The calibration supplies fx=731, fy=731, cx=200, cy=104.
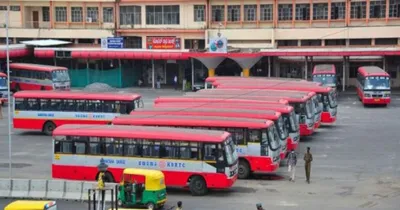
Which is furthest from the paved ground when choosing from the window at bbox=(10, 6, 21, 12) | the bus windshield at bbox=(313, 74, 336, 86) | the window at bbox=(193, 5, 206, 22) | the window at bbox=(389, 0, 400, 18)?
the window at bbox=(10, 6, 21, 12)

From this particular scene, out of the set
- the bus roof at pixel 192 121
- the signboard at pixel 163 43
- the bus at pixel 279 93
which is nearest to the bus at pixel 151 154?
the bus roof at pixel 192 121

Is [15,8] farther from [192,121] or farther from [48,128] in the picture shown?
[192,121]

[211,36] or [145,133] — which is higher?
[211,36]

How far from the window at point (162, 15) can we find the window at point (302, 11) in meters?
10.5

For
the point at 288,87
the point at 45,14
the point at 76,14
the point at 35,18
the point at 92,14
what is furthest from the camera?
the point at 35,18

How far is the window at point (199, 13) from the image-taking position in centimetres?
6366

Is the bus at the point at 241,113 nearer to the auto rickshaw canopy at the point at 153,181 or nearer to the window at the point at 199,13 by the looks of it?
the auto rickshaw canopy at the point at 153,181

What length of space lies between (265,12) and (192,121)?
35.6 metres

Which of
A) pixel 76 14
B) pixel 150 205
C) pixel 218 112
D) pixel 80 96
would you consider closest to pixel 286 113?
pixel 218 112

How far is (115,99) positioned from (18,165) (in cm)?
818

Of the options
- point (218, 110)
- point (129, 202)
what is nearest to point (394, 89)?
point (218, 110)

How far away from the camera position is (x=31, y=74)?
55.4 meters

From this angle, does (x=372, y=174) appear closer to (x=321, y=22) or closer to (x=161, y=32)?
(x=321, y=22)

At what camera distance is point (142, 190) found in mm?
22266
